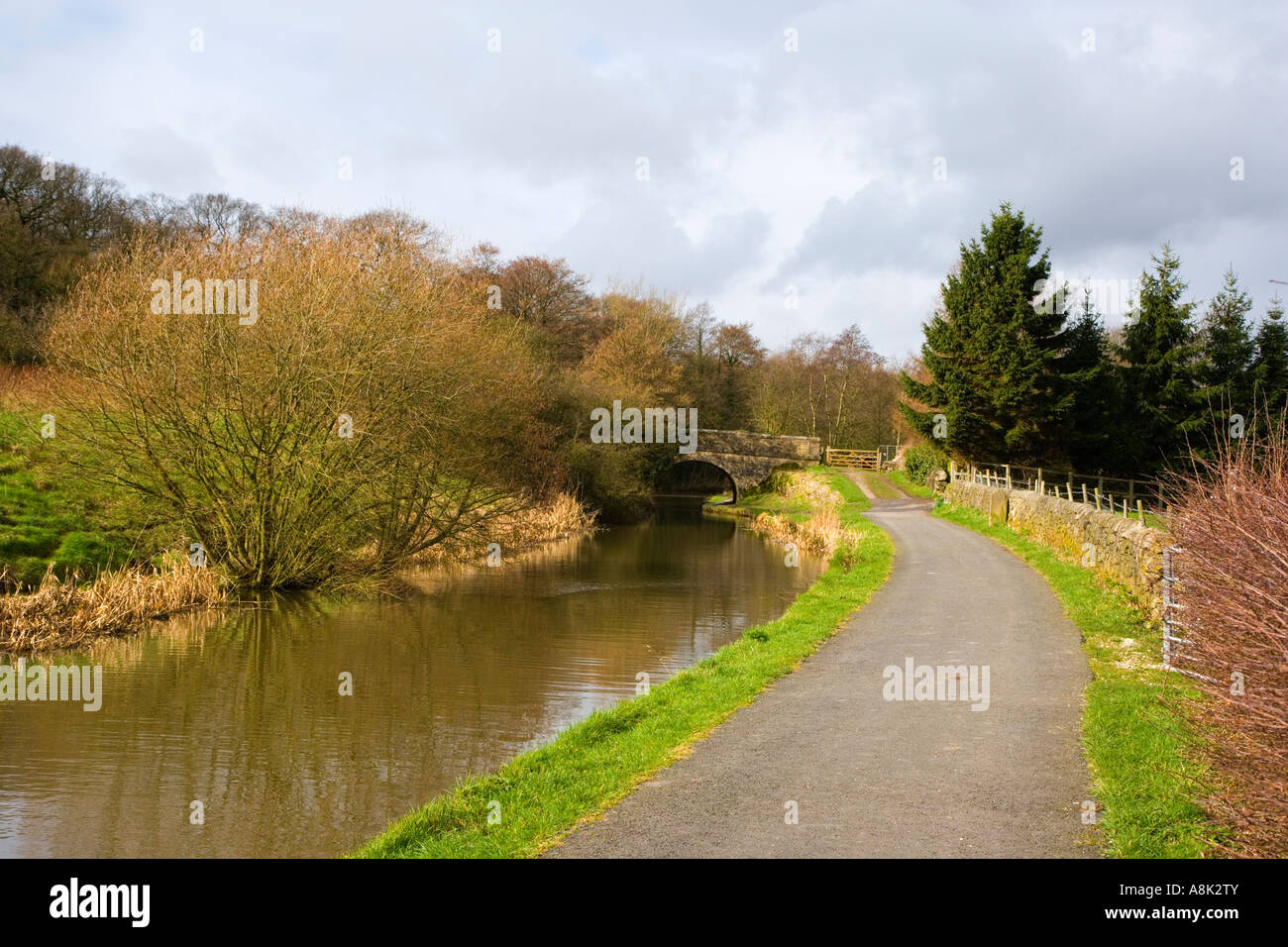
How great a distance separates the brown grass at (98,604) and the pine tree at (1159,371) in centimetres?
3312

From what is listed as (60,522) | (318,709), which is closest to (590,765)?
(318,709)

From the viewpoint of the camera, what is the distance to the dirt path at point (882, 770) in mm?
6117

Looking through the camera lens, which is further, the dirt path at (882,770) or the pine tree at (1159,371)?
the pine tree at (1159,371)

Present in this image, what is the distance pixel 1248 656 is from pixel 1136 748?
294 centimetres

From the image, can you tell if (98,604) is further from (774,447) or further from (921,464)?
(774,447)

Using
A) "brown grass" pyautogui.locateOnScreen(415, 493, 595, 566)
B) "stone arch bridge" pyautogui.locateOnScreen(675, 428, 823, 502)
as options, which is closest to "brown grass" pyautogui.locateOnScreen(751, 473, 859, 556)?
"stone arch bridge" pyautogui.locateOnScreen(675, 428, 823, 502)

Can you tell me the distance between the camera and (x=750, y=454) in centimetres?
5678

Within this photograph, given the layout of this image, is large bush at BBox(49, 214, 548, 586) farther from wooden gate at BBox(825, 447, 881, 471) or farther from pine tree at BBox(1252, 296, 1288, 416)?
wooden gate at BBox(825, 447, 881, 471)

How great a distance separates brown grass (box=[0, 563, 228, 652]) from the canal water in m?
0.48

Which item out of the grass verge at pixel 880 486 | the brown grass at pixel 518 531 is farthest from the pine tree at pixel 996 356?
the brown grass at pixel 518 531

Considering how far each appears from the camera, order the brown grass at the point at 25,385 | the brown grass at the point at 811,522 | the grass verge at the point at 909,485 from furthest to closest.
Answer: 1. the grass verge at the point at 909,485
2. the brown grass at the point at 811,522
3. the brown grass at the point at 25,385

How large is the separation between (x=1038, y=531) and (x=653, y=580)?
980 cm

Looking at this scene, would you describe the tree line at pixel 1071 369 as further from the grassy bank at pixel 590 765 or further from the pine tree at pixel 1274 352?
the grassy bank at pixel 590 765

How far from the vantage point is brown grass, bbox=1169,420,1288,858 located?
489 cm
